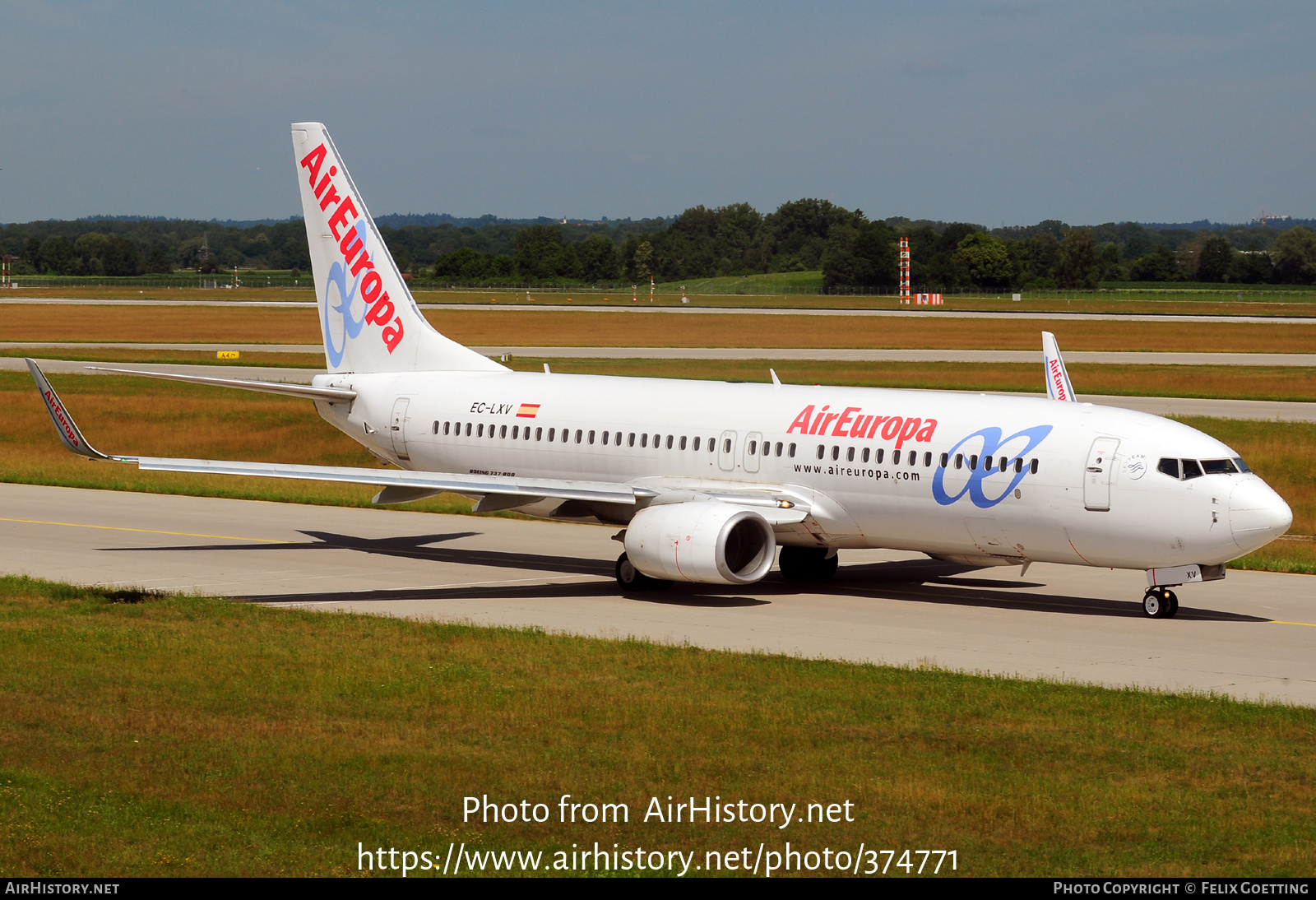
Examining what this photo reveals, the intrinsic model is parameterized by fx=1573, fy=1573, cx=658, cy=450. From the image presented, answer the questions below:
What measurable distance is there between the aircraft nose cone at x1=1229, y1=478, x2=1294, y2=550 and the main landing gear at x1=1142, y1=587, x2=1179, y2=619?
204 cm

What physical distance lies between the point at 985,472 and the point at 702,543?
5.17 m

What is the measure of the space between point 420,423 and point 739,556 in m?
9.36

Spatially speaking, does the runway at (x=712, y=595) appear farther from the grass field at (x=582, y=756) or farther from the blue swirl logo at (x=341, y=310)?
the blue swirl logo at (x=341, y=310)

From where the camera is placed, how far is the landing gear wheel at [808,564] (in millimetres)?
32263

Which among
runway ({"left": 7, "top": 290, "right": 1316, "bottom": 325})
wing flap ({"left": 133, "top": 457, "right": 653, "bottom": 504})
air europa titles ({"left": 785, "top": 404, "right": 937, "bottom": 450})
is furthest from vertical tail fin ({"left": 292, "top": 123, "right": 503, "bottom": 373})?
runway ({"left": 7, "top": 290, "right": 1316, "bottom": 325})

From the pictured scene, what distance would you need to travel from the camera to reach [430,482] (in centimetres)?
3080

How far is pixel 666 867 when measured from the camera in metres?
14.1

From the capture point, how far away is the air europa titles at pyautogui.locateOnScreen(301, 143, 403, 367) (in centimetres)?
3709

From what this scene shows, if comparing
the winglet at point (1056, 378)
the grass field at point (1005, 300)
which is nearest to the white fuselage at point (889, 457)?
the winglet at point (1056, 378)

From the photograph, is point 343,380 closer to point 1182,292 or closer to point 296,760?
point 296,760

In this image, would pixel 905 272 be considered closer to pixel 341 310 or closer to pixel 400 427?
pixel 341 310

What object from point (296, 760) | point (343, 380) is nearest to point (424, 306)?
point (343, 380)

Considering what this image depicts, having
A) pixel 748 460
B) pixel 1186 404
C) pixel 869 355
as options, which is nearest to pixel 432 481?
pixel 748 460

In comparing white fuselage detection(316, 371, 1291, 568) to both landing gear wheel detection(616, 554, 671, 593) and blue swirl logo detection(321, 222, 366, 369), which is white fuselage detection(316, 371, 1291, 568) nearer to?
landing gear wheel detection(616, 554, 671, 593)
